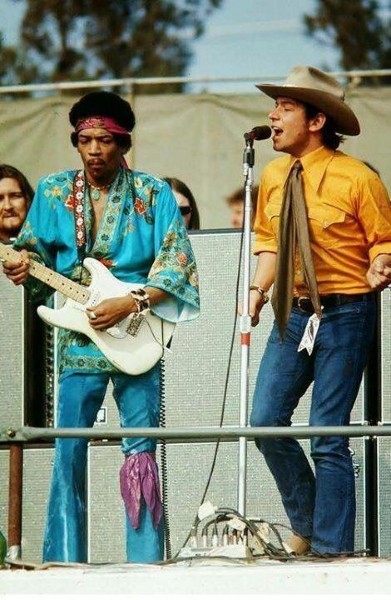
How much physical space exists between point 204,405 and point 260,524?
120 cm

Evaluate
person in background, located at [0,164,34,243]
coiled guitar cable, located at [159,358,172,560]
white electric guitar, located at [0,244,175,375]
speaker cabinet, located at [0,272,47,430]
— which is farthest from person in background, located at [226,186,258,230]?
white electric guitar, located at [0,244,175,375]

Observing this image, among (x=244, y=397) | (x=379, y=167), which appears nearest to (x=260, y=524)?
(x=244, y=397)

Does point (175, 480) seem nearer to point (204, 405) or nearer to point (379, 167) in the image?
point (204, 405)

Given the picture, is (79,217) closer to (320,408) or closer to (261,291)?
(261,291)

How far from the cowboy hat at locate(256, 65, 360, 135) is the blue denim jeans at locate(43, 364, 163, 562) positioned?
114 centimetres

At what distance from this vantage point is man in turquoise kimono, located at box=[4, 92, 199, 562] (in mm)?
6543

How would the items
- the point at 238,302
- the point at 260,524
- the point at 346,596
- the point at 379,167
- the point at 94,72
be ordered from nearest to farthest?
the point at 346,596 < the point at 260,524 < the point at 238,302 < the point at 379,167 < the point at 94,72

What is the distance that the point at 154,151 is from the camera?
10523mm

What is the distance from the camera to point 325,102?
22.3 feet

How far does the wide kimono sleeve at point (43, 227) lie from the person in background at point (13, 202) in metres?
1.50

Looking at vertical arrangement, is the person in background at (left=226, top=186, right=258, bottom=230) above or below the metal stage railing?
above

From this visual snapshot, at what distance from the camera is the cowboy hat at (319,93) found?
22.3 feet

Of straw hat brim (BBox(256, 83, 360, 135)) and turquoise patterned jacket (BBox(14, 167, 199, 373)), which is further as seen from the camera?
straw hat brim (BBox(256, 83, 360, 135))

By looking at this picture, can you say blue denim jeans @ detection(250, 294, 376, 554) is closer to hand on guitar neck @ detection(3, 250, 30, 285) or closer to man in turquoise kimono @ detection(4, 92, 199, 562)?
man in turquoise kimono @ detection(4, 92, 199, 562)
